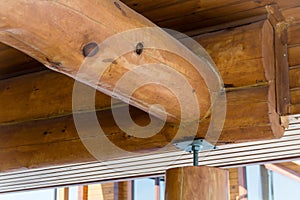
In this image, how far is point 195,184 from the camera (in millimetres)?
1954

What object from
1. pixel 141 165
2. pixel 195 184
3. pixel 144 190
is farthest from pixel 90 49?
pixel 144 190

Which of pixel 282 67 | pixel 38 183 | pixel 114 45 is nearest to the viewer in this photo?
pixel 114 45

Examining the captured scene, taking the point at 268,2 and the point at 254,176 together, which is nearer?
the point at 268,2

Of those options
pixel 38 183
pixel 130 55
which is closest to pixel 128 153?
pixel 130 55

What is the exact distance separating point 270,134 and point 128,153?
0.66 m

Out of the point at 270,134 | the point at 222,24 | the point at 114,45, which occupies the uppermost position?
the point at 222,24

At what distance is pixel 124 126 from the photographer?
2.26m

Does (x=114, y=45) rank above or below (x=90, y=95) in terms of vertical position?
below

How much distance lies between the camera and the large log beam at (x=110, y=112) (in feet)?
6.43

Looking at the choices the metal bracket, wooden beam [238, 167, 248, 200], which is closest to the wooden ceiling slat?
the metal bracket

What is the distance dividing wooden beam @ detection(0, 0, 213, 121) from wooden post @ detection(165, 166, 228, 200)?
0.90 ft

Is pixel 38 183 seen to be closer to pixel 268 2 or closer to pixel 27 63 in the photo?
pixel 27 63

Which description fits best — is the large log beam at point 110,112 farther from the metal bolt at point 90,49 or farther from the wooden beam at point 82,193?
the wooden beam at point 82,193

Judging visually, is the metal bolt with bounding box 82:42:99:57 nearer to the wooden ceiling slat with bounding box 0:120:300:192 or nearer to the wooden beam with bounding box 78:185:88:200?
the wooden ceiling slat with bounding box 0:120:300:192
